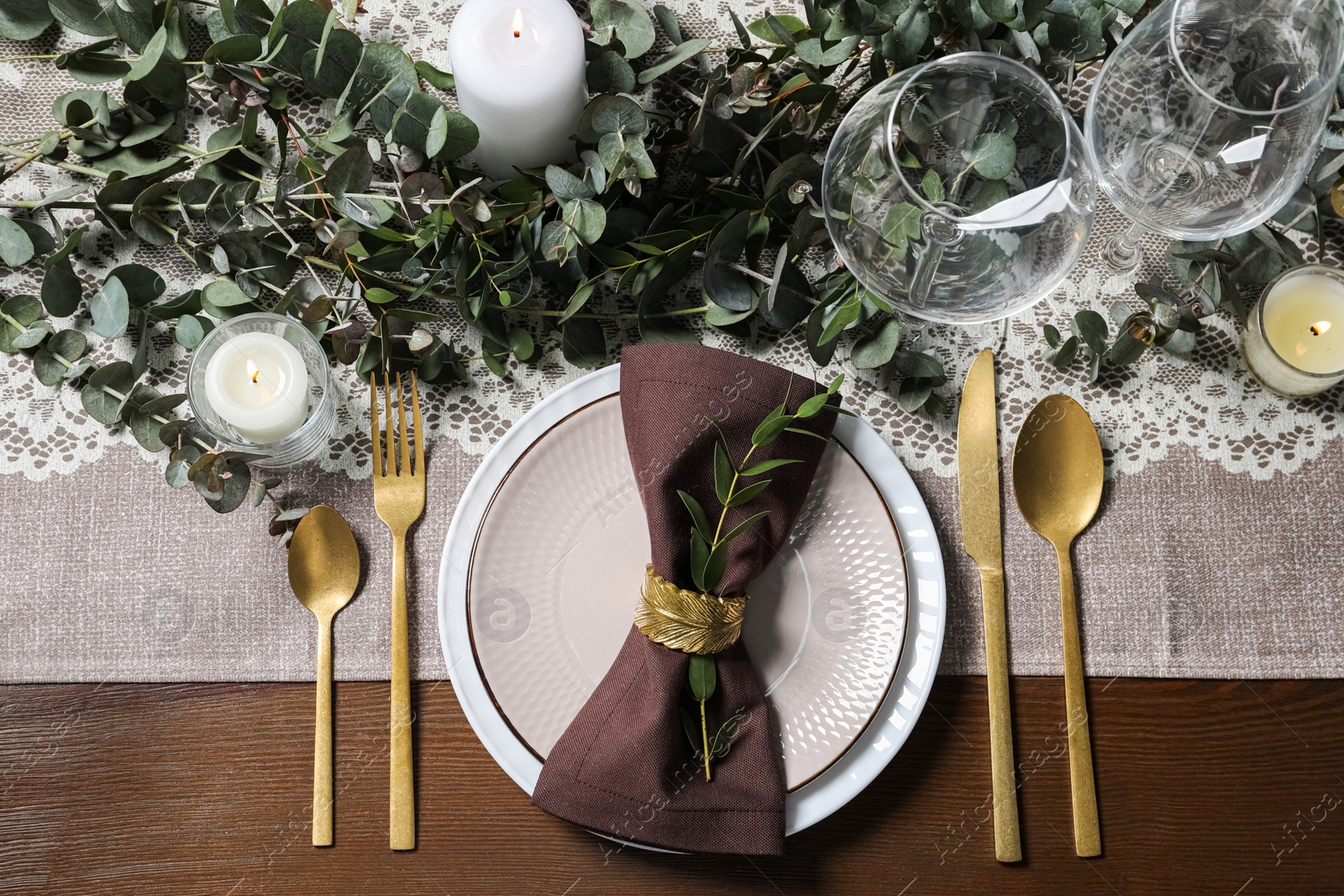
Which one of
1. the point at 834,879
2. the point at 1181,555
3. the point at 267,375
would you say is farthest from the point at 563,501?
the point at 1181,555

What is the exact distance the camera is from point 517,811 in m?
A: 0.69

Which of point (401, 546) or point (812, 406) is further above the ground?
point (812, 406)

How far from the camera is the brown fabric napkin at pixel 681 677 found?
24.7 inches

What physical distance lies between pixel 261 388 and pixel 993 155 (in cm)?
53

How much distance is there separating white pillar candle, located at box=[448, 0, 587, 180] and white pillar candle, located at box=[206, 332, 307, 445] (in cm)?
24

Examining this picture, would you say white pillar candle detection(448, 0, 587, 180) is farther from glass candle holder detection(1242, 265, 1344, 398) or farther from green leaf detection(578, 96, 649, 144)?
glass candle holder detection(1242, 265, 1344, 398)

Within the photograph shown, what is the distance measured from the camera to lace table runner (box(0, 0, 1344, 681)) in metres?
0.70

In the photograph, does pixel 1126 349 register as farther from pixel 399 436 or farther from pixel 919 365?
pixel 399 436

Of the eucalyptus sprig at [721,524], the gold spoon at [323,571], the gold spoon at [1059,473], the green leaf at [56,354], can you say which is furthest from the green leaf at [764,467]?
the green leaf at [56,354]

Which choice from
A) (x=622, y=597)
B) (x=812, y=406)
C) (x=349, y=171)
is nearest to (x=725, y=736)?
(x=622, y=597)

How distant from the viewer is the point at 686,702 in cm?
65

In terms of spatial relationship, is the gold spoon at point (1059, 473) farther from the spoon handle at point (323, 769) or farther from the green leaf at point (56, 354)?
the green leaf at point (56, 354)

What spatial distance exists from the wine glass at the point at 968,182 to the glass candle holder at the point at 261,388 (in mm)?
414

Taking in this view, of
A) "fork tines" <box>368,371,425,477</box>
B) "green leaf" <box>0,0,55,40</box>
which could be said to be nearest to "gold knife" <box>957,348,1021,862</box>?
"fork tines" <box>368,371,425,477</box>
